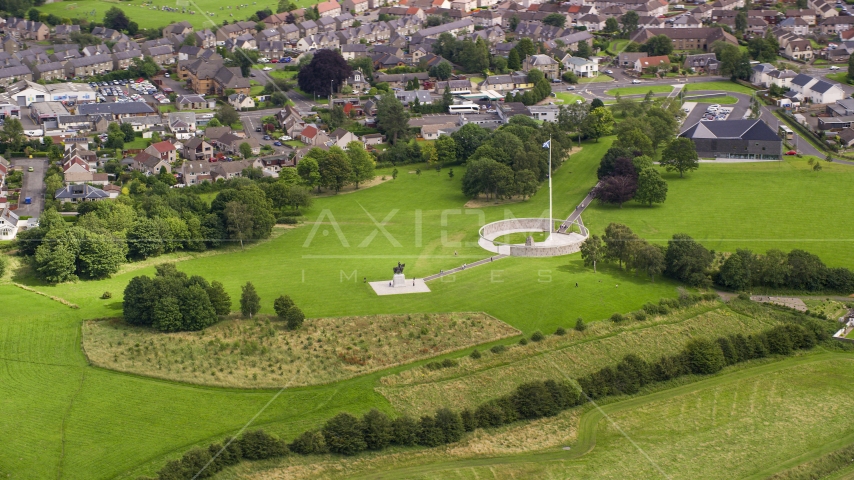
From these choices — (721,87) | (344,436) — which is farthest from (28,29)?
(344,436)

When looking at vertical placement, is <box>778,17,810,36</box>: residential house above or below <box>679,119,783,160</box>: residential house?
above

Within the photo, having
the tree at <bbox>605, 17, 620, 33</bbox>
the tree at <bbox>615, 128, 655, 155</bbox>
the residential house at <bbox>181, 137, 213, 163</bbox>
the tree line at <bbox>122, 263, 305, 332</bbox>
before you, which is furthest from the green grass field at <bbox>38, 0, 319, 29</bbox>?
the tree line at <bbox>122, 263, 305, 332</bbox>

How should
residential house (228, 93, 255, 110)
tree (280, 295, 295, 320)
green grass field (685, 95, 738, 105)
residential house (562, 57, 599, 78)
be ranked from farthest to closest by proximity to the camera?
residential house (562, 57, 599, 78), residential house (228, 93, 255, 110), green grass field (685, 95, 738, 105), tree (280, 295, 295, 320)

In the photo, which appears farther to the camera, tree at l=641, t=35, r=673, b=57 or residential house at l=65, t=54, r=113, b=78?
tree at l=641, t=35, r=673, b=57

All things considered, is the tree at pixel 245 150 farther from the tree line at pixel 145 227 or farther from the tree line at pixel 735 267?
the tree line at pixel 735 267

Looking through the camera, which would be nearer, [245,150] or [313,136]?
[245,150]

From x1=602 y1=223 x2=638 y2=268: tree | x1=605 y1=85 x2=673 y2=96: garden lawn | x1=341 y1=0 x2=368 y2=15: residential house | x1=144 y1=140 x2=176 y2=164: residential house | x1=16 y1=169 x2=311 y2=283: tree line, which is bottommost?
x1=602 y1=223 x2=638 y2=268: tree

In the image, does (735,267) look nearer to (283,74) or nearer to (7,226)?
(7,226)

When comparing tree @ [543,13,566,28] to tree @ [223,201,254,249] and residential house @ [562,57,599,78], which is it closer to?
residential house @ [562,57,599,78]

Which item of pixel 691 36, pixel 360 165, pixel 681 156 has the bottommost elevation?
pixel 681 156
